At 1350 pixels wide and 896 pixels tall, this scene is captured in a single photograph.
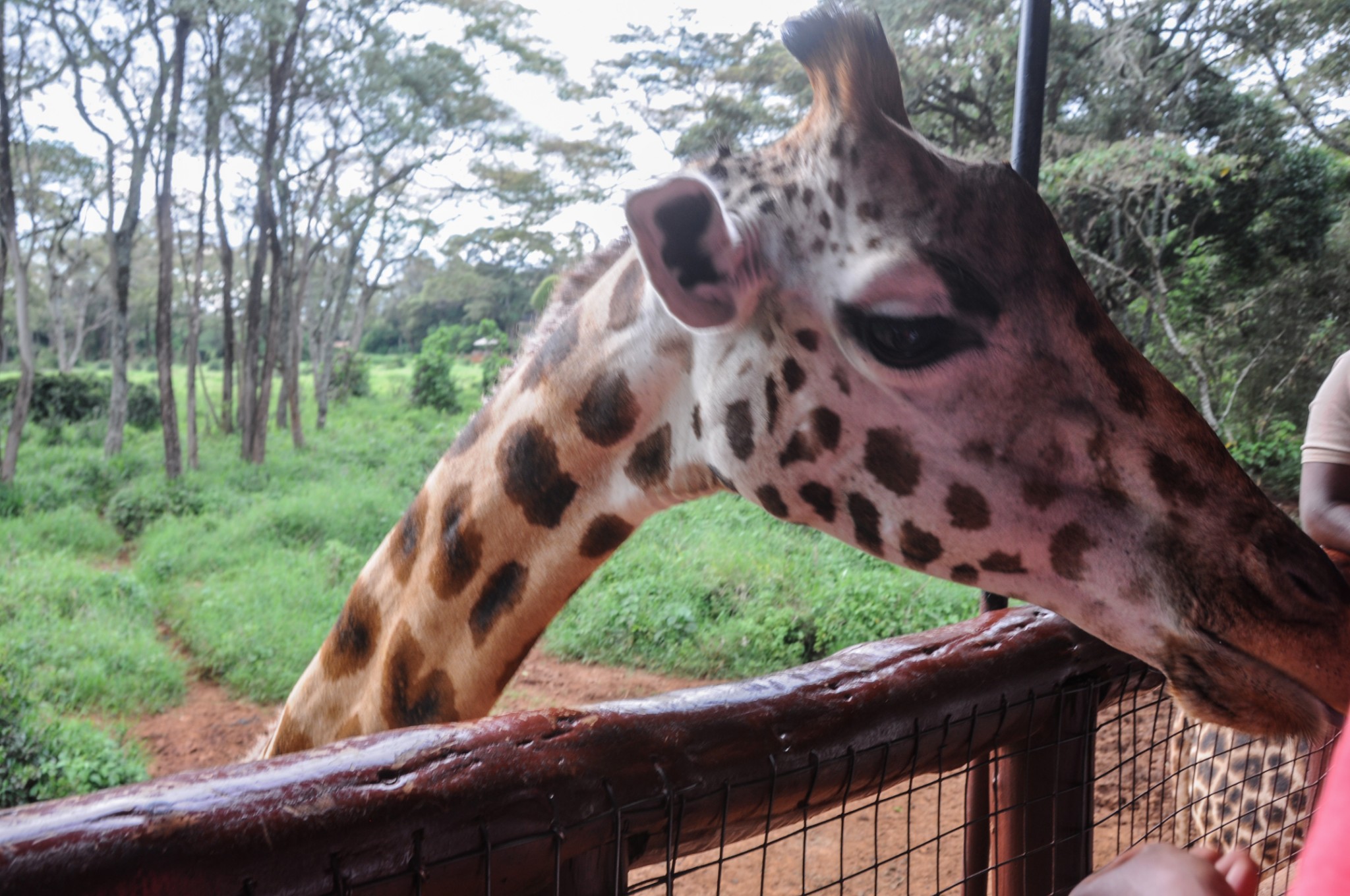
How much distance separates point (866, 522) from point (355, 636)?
1164 millimetres

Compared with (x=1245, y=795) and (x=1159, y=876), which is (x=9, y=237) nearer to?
(x=1245, y=795)

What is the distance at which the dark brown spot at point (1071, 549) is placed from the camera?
1.19 m

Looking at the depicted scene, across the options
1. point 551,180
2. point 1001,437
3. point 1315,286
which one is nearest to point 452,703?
point 1001,437

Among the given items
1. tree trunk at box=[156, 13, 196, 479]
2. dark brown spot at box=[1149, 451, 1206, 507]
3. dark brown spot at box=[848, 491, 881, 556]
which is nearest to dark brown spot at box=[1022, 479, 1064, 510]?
dark brown spot at box=[1149, 451, 1206, 507]

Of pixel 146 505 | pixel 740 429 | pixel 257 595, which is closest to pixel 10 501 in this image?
pixel 146 505

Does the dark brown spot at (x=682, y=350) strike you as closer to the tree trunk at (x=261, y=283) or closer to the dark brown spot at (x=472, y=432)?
the dark brown spot at (x=472, y=432)

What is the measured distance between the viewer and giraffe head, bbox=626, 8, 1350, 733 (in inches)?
43.6

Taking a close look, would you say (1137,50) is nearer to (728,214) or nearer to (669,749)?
(728,214)

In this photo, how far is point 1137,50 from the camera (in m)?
9.35

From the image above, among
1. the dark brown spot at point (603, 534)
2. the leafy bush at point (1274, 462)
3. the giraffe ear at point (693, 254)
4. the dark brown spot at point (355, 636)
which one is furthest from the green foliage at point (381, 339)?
the giraffe ear at point (693, 254)

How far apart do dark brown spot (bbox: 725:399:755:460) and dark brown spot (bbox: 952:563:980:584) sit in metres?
0.36

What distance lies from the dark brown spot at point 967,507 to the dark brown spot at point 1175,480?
0.22 meters

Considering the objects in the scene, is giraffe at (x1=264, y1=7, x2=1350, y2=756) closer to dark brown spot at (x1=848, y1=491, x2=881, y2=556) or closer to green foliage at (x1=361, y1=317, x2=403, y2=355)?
dark brown spot at (x1=848, y1=491, x2=881, y2=556)

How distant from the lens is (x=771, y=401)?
1.40m
